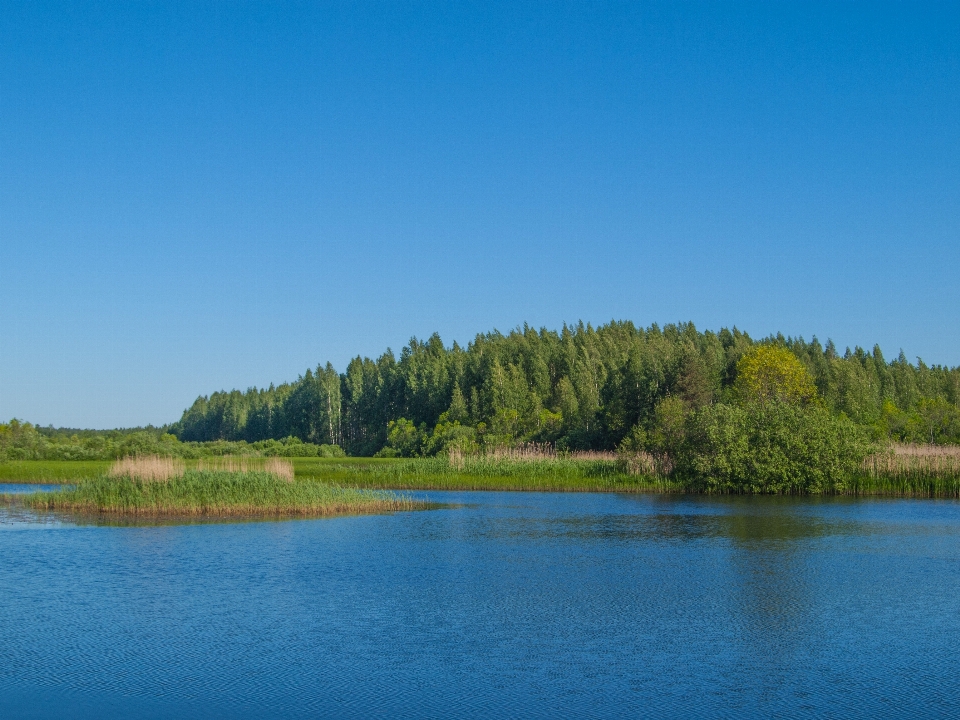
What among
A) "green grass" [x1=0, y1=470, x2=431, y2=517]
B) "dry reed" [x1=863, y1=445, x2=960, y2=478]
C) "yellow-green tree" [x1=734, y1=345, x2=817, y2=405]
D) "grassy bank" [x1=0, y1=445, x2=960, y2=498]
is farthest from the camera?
"yellow-green tree" [x1=734, y1=345, x2=817, y2=405]

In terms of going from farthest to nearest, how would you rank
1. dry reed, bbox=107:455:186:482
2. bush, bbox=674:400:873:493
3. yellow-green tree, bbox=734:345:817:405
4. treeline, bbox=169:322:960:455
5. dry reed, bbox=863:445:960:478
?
treeline, bbox=169:322:960:455, yellow-green tree, bbox=734:345:817:405, dry reed, bbox=863:445:960:478, bush, bbox=674:400:873:493, dry reed, bbox=107:455:186:482

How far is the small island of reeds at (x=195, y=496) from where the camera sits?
3100 cm

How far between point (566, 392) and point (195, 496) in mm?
62437

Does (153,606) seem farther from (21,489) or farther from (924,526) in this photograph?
(21,489)

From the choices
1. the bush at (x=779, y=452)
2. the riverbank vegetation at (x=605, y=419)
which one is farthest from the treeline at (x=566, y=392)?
the bush at (x=779, y=452)

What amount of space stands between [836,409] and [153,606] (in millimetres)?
69514

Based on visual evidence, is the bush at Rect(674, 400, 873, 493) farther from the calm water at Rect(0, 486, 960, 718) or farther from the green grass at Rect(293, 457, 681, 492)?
the calm water at Rect(0, 486, 960, 718)

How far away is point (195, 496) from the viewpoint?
102ft

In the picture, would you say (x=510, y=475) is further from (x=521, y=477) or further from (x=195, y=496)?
(x=195, y=496)

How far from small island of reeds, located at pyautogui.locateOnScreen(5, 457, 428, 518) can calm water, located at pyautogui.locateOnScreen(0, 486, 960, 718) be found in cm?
444

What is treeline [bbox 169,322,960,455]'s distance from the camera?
7156 centimetres

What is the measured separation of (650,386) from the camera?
236 feet

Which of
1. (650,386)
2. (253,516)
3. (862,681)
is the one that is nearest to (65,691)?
(862,681)

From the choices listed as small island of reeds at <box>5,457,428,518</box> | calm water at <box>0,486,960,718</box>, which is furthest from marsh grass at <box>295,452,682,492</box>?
calm water at <box>0,486,960,718</box>
